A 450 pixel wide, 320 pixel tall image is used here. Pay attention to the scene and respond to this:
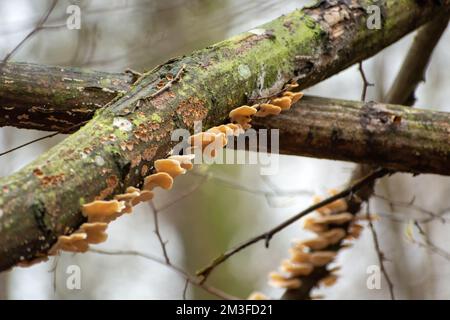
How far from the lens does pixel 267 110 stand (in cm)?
197

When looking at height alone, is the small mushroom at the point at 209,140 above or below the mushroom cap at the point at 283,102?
below

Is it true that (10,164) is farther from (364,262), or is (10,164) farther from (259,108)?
(364,262)

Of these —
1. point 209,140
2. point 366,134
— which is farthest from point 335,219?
point 209,140

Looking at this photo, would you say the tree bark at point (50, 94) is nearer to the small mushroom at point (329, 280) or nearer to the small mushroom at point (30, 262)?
the small mushroom at point (30, 262)

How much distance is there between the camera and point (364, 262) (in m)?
7.23

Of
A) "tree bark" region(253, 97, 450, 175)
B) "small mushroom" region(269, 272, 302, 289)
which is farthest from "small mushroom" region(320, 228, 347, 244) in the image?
"tree bark" region(253, 97, 450, 175)

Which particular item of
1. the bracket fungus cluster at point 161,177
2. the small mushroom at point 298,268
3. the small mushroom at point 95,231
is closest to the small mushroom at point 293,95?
the bracket fungus cluster at point 161,177

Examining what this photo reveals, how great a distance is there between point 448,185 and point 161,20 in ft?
12.9

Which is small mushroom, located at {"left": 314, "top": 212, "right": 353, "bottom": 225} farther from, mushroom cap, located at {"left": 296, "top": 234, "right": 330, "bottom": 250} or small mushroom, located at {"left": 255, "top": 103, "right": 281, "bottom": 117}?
small mushroom, located at {"left": 255, "top": 103, "right": 281, "bottom": 117}

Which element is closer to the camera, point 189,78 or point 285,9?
point 189,78

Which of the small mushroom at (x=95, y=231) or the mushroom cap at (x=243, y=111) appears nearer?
the small mushroom at (x=95, y=231)

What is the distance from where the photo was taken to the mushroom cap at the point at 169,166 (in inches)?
58.5

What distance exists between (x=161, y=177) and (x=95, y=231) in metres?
0.26
